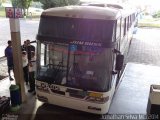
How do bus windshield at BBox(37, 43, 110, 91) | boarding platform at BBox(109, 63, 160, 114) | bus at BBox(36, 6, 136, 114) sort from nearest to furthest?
bus at BBox(36, 6, 136, 114), bus windshield at BBox(37, 43, 110, 91), boarding platform at BBox(109, 63, 160, 114)

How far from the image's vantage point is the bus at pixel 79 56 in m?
7.09

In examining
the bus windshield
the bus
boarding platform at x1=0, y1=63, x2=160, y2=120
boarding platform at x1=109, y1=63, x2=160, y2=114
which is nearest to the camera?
the bus

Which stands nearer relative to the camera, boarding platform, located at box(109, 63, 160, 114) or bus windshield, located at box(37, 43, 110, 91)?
bus windshield, located at box(37, 43, 110, 91)

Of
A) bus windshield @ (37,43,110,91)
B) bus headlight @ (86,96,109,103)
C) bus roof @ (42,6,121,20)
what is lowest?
bus headlight @ (86,96,109,103)

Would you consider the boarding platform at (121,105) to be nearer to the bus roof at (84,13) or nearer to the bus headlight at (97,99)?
the bus headlight at (97,99)

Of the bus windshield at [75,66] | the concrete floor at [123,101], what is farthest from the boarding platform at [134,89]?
the bus windshield at [75,66]

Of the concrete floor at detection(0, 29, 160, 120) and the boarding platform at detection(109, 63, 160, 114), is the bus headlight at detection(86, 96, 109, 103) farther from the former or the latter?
the boarding platform at detection(109, 63, 160, 114)

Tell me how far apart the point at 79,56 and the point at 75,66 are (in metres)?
0.33

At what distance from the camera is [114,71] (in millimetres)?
7535

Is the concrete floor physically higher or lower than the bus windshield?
lower

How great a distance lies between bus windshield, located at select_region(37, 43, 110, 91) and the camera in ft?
23.7

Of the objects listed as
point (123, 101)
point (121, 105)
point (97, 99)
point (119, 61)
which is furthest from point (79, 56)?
point (123, 101)

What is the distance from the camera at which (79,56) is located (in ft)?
24.1

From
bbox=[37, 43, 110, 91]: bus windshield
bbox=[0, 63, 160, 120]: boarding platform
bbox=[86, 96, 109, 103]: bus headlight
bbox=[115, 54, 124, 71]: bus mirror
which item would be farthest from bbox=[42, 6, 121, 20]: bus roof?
bbox=[0, 63, 160, 120]: boarding platform
